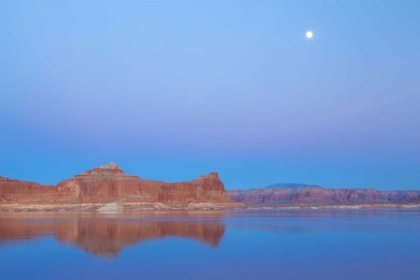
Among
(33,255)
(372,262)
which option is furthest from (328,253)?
(33,255)

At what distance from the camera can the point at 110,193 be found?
380 feet

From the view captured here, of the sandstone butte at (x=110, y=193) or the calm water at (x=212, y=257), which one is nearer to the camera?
the calm water at (x=212, y=257)

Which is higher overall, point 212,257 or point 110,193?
point 110,193

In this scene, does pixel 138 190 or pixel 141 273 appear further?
pixel 138 190

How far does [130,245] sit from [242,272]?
9958mm

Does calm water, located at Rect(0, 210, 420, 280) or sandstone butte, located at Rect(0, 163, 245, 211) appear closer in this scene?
calm water, located at Rect(0, 210, 420, 280)

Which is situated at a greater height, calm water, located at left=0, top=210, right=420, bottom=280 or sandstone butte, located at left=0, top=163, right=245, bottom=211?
sandstone butte, located at left=0, top=163, right=245, bottom=211

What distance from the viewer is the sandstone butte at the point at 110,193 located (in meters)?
107

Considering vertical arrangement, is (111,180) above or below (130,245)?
above

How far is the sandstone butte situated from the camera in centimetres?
10706

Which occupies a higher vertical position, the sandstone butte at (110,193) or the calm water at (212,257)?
the sandstone butte at (110,193)

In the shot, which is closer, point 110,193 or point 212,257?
point 212,257

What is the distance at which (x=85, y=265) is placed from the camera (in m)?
17.9

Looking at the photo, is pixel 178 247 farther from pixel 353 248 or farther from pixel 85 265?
pixel 353 248
